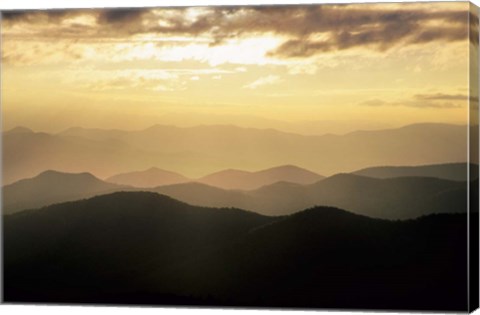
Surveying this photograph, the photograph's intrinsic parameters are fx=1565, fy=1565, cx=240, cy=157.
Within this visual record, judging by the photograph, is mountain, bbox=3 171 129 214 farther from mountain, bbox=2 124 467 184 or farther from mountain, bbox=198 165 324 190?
mountain, bbox=198 165 324 190

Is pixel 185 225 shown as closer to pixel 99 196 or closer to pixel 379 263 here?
pixel 99 196

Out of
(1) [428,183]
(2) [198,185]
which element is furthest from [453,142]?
(2) [198,185]

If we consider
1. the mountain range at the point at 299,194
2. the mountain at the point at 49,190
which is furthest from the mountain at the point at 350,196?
the mountain at the point at 49,190

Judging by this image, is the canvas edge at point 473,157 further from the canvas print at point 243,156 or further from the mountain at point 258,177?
the mountain at point 258,177

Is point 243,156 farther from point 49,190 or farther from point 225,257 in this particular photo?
point 49,190

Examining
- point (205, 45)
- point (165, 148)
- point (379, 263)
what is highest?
point (205, 45)
